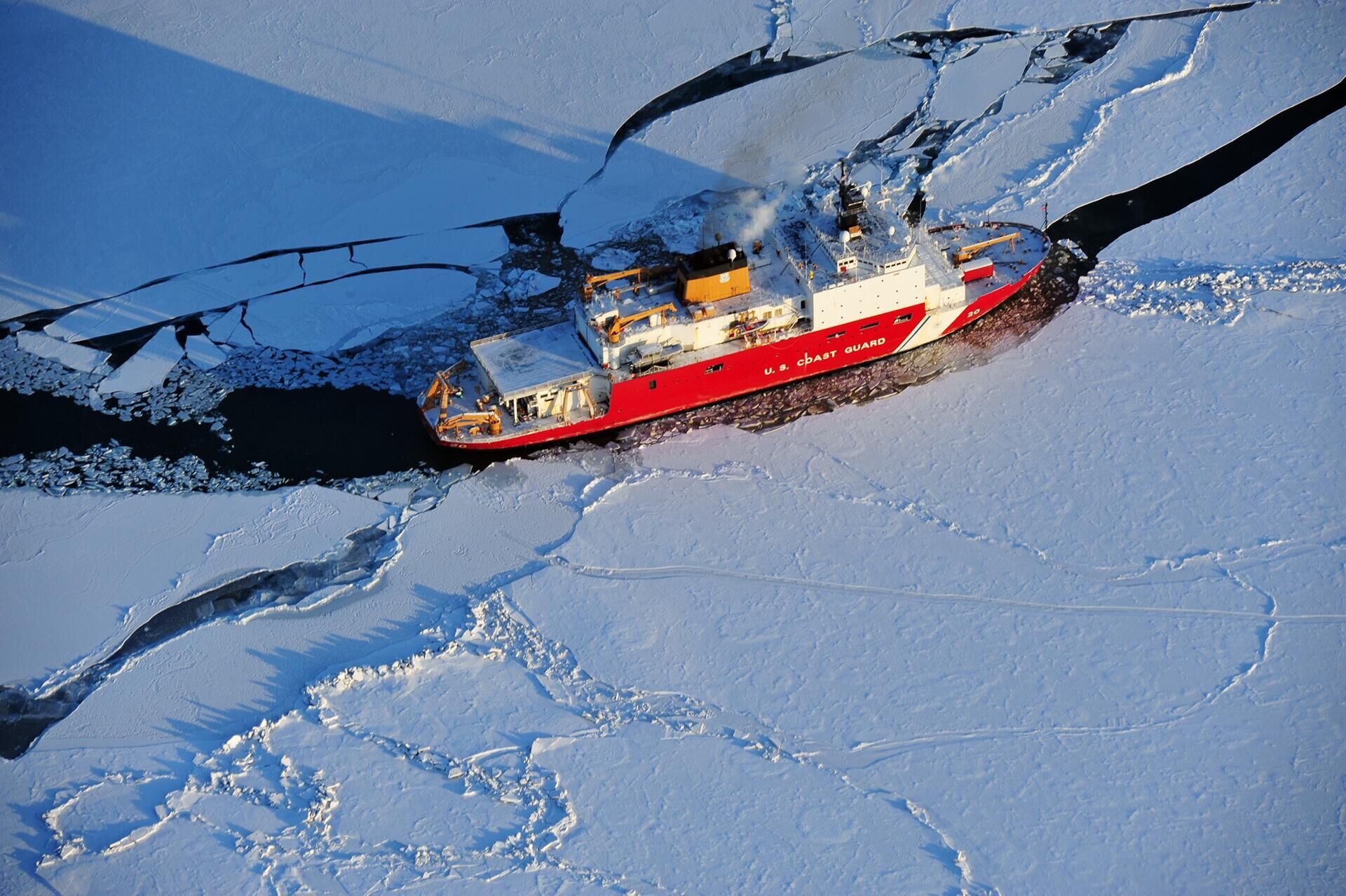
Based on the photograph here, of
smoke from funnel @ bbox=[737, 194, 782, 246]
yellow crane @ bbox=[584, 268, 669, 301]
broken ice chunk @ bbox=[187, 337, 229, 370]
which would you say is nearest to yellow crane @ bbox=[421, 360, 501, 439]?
yellow crane @ bbox=[584, 268, 669, 301]

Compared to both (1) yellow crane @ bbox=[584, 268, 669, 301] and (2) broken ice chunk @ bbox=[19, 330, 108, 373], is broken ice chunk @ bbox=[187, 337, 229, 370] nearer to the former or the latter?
(2) broken ice chunk @ bbox=[19, 330, 108, 373]

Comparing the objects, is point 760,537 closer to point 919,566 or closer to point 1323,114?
point 919,566

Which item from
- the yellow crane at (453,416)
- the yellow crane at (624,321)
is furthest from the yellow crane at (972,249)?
the yellow crane at (453,416)

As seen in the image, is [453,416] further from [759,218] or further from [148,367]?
[759,218]

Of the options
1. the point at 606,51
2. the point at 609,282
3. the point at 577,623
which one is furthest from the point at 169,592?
the point at 606,51

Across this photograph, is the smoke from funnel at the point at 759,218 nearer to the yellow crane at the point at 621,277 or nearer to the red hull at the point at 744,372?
the yellow crane at the point at 621,277

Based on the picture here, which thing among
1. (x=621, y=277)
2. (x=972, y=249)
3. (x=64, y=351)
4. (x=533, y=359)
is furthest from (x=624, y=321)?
(x=64, y=351)

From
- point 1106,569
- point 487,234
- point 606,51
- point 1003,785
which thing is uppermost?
point 606,51
